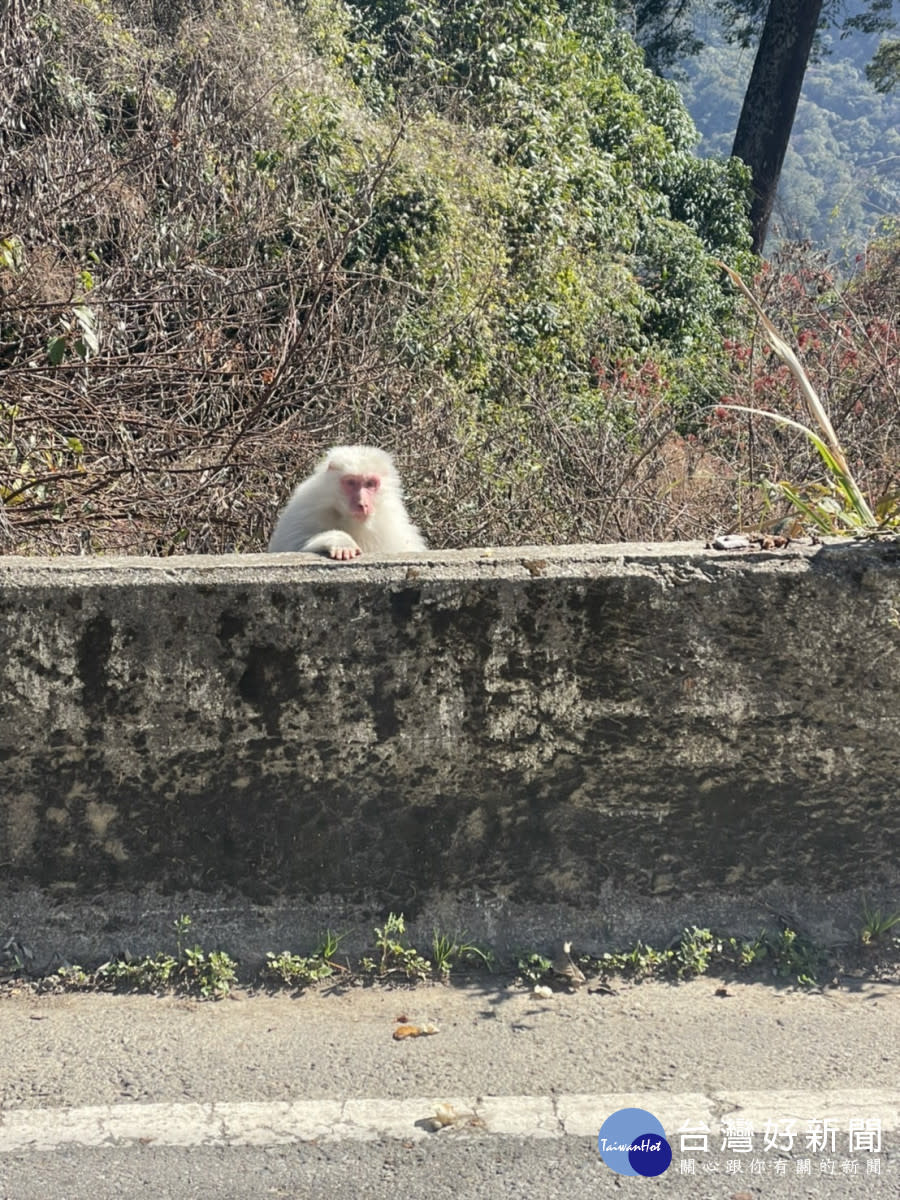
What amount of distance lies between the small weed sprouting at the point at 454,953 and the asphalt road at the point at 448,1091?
0.10 meters

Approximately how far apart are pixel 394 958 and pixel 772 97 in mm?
20126

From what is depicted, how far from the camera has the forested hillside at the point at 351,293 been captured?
6.59 meters

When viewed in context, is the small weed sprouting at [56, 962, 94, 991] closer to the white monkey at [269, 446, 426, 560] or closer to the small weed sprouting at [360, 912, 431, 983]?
the small weed sprouting at [360, 912, 431, 983]

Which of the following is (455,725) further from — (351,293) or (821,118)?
(821,118)

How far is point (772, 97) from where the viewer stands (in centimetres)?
2070

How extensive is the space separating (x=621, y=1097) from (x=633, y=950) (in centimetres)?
67

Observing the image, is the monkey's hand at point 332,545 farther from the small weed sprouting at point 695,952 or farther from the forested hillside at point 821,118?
the forested hillside at point 821,118

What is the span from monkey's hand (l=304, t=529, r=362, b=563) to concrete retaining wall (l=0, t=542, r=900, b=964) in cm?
30

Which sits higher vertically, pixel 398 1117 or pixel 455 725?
pixel 455 725

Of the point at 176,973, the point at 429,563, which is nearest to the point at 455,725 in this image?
the point at 429,563

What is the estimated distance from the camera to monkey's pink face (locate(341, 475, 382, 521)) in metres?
4.97

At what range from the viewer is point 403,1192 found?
2775 mm

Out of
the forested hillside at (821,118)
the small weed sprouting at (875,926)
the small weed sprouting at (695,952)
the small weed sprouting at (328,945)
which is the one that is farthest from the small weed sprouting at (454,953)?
the forested hillside at (821,118)

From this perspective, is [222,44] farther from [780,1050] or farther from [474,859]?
[780,1050]
